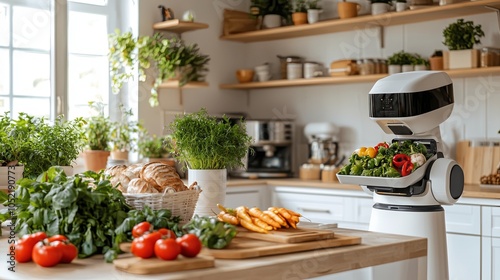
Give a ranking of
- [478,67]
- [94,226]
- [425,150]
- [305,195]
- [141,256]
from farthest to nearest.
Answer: [305,195] < [478,67] < [425,150] < [94,226] < [141,256]

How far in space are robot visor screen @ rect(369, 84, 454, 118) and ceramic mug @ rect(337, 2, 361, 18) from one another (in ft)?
5.27

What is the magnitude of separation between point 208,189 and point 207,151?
0.14 m

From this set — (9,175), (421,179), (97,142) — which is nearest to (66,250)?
(9,175)

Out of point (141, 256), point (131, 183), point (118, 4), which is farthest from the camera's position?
point (118, 4)

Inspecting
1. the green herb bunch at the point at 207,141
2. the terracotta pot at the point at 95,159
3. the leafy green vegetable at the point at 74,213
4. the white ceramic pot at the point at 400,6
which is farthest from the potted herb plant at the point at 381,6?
the leafy green vegetable at the point at 74,213

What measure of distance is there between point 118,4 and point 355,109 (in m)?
1.82

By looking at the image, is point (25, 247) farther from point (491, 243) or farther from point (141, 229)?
point (491, 243)

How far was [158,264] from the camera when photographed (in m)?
1.60

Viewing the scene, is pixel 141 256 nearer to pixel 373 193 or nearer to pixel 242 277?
pixel 242 277

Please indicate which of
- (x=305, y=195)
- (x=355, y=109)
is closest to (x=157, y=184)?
(x=305, y=195)

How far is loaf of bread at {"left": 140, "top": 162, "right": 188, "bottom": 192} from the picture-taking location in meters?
2.27

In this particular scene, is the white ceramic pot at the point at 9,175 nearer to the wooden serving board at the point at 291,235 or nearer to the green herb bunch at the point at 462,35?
the wooden serving board at the point at 291,235

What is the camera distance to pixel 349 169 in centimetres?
326

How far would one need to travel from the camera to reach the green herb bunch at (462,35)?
4195 mm
